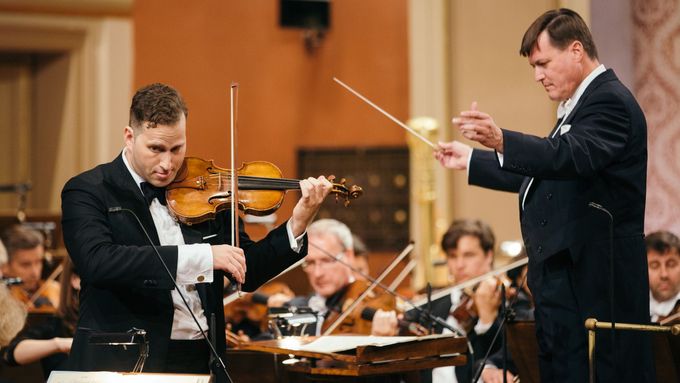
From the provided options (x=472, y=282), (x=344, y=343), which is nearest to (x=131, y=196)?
(x=344, y=343)

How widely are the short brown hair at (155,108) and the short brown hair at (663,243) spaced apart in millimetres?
2399

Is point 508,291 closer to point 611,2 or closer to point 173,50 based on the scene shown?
point 611,2

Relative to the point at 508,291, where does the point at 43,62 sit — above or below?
above

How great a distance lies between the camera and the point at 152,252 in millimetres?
2697

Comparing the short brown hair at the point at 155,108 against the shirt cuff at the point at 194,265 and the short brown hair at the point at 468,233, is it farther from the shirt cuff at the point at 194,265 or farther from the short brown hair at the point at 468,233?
the short brown hair at the point at 468,233

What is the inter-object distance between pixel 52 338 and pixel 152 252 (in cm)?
174

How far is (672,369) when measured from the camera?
3232mm

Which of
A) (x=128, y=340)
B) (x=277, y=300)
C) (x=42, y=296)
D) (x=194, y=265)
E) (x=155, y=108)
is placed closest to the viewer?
(x=128, y=340)

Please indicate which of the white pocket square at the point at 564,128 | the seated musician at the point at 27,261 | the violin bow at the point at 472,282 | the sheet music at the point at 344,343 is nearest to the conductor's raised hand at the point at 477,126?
the white pocket square at the point at 564,128

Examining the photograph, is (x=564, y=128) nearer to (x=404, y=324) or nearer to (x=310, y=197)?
(x=310, y=197)

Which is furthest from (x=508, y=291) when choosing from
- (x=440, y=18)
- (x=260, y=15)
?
(x=260, y=15)

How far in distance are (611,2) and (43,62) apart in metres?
5.28

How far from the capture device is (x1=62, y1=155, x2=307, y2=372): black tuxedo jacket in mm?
2688

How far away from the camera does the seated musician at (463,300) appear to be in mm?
4312
